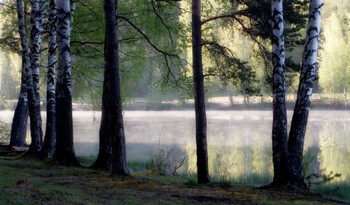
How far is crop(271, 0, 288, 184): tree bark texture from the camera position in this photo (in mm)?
9414

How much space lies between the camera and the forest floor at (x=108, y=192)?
6125 mm

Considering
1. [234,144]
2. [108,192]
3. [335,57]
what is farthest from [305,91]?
[335,57]

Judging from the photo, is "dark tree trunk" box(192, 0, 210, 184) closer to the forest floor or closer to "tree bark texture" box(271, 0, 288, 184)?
the forest floor

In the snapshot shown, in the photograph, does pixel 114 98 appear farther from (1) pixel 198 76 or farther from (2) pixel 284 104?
(2) pixel 284 104

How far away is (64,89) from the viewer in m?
11.8

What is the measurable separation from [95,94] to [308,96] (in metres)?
11.6

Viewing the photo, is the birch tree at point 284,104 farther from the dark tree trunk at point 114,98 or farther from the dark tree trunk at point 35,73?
the dark tree trunk at point 35,73

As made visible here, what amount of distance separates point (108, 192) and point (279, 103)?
368cm

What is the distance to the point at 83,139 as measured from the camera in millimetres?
29922

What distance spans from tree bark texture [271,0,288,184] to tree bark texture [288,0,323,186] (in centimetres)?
20

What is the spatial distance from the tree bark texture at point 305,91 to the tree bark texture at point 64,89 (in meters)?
5.23

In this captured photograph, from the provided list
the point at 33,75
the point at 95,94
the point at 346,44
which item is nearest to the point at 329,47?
the point at 346,44

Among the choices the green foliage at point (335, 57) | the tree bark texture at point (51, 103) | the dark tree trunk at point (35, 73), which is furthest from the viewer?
the green foliage at point (335, 57)

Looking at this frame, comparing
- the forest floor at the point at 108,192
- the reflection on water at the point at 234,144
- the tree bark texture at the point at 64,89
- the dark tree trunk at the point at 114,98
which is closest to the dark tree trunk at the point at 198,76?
the forest floor at the point at 108,192
